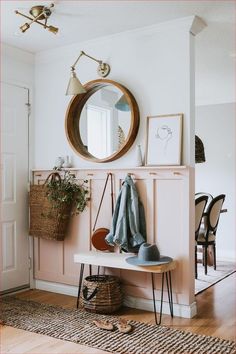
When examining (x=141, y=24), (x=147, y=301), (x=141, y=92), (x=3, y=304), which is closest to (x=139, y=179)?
(x=141, y=92)

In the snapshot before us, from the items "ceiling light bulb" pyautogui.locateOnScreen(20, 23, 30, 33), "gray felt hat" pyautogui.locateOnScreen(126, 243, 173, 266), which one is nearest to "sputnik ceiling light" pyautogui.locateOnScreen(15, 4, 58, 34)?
"ceiling light bulb" pyautogui.locateOnScreen(20, 23, 30, 33)

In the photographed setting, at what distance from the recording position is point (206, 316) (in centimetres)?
354

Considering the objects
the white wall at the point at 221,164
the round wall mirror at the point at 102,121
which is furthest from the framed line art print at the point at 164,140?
the white wall at the point at 221,164

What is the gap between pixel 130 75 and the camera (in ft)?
12.6

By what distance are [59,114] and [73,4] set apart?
1.29 m

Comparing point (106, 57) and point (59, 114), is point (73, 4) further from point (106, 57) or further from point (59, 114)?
point (59, 114)

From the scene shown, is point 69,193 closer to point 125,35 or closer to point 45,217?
point 45,217

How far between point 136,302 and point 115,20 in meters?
2.40

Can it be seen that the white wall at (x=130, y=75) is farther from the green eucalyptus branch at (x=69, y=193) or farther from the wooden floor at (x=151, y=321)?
the wooden floor at (x=151, y=321)

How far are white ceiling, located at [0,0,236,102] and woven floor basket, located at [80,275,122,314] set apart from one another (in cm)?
218

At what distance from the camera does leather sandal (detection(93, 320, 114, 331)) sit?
318 centimetres

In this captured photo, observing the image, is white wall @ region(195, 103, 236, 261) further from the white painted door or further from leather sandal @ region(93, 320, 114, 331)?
leather sandal @ region(93, 320, 114, 331)

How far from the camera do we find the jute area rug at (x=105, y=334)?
9.34 ft

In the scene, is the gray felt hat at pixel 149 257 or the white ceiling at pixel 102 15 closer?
the white ceiling at pixel 102 15
